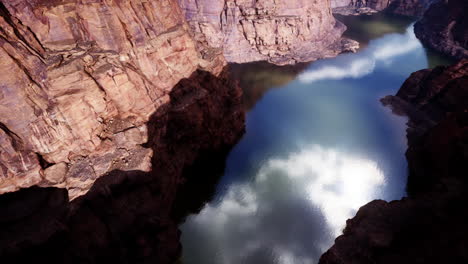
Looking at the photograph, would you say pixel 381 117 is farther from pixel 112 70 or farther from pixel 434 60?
pixel 112 70

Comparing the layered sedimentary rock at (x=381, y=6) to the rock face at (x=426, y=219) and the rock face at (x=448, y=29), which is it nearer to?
the rock face at (x=448, y=29)

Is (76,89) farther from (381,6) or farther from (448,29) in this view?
(381,6)

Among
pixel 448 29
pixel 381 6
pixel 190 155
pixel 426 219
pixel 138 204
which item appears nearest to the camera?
pixel 426 219

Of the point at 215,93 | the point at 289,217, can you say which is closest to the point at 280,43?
the point at 215,93

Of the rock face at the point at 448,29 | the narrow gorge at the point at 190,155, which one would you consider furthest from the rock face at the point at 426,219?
the rock face at the point at 448,29

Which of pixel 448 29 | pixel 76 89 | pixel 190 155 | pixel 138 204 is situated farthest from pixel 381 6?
pixel 138 204

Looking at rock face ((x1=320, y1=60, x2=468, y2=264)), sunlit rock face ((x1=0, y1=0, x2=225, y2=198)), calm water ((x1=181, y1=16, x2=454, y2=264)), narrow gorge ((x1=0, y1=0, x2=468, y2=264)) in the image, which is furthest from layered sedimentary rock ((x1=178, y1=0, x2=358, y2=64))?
rock face ((x1=320, y1=60, x2=468, y2=264))
